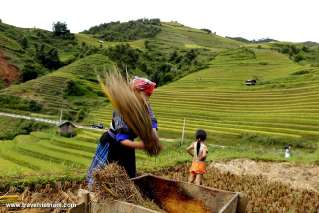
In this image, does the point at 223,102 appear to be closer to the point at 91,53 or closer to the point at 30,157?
the point at 30,157

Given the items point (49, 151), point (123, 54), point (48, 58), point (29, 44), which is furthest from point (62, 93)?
point (49, 151)

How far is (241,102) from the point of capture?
122ft

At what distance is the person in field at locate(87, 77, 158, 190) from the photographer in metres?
3.21

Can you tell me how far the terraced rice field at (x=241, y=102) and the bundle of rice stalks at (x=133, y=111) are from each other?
21543 mm

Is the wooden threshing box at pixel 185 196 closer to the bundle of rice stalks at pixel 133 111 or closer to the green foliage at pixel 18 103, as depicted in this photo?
the bundle of rice stalks at pixel 133 111

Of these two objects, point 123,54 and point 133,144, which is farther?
point 123,54

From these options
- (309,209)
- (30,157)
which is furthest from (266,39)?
(309,209)

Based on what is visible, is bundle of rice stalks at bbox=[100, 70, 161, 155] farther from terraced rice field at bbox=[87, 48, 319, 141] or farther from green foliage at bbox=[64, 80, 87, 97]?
green foliage at bbox=[64, 80, 87, 97]

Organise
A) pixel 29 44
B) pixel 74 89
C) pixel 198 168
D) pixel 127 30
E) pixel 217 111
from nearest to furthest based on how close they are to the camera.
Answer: pixel 198 168, pixel 217 111, pixel 74 89, pixel 29 44, pixel 127 30

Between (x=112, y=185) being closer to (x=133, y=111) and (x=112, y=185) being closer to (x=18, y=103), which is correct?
(x=133, y=111)

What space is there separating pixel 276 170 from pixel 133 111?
7.03 meters

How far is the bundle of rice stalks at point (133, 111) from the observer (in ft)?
9.78

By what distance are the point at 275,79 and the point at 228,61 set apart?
1519cm

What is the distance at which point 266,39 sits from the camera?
143 m
